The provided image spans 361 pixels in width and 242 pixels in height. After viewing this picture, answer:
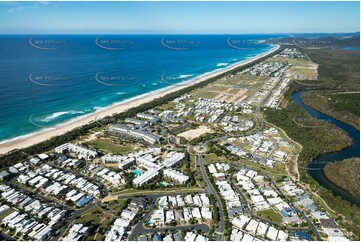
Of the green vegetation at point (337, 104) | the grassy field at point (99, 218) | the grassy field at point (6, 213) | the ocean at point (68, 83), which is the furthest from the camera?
the green vegetation at point (337, 104)

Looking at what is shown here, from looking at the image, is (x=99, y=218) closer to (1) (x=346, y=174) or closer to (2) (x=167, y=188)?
(2) (x=167, y=188)

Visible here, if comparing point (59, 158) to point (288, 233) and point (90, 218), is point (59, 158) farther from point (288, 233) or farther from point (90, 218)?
point (288, 233)

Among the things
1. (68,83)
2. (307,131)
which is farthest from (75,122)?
(307,131)

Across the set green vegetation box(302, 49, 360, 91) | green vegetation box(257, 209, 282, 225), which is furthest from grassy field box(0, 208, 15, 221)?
green vegetation box(302, 49, 360, 91)

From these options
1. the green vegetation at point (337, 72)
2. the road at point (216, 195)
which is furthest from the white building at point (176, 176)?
the green vegetation at point (337, 72)

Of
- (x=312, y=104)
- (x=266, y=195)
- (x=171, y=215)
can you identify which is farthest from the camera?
(x=312, y=104)

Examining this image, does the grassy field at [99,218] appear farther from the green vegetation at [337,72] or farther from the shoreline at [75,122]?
the green vegetation at [337,72]

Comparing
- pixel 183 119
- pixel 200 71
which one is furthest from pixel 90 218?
pixel 200 71
